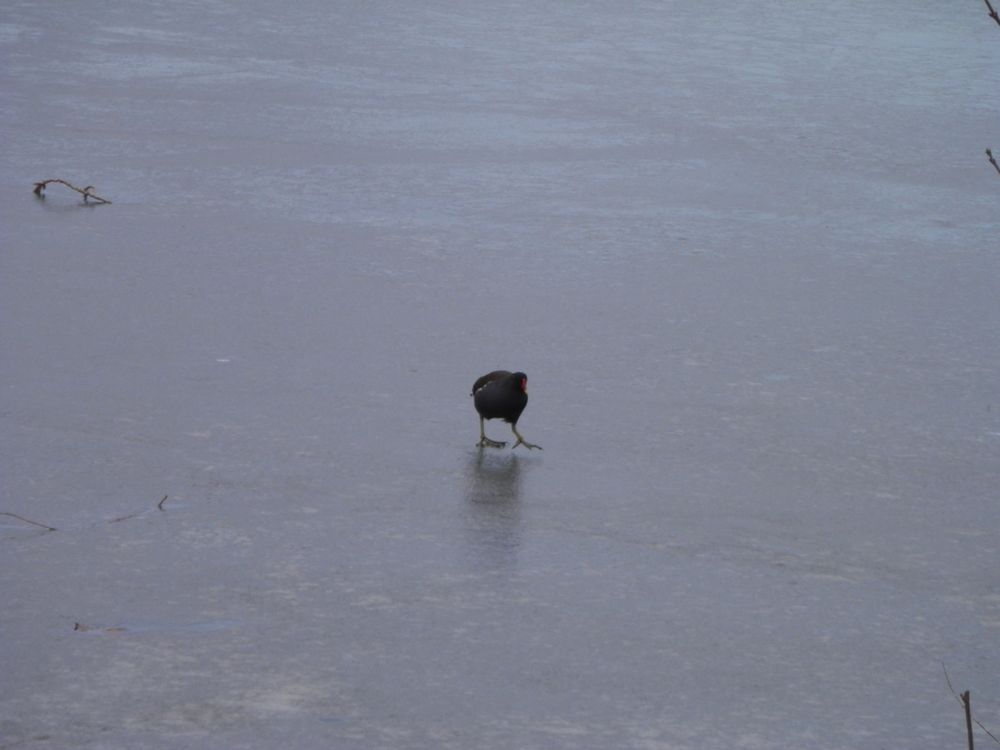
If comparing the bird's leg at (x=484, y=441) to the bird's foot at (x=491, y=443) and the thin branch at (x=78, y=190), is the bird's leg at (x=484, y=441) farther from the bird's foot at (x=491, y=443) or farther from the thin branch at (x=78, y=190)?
the thin branch at (x=78, y=190)

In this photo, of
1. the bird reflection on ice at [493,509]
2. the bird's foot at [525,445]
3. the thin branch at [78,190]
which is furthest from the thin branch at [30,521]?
the thin branch at [78,190]

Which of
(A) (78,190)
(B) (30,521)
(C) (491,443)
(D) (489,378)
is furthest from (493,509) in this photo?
(A) (78,190)

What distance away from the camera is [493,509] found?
18.8 ft

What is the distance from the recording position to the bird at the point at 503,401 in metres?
6.19

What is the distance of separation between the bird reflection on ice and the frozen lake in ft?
0.05

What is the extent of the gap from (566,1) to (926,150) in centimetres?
767

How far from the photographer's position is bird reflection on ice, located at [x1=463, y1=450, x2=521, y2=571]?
530 cm

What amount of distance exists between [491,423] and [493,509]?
899mm

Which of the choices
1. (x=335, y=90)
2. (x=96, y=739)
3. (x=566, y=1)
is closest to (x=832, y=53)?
(x=566, y=1)

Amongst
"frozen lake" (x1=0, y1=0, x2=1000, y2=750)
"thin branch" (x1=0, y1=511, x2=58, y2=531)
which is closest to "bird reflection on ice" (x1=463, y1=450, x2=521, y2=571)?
"frozen lake" (x1=0, y1=0, x2=1000, y2=750)

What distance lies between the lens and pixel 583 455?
20.4ft

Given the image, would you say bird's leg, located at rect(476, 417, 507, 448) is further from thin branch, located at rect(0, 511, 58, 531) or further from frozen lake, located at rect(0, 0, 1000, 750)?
thin branch, located at rect(0, 511, 58, 531)

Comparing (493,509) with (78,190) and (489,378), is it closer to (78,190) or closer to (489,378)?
(489,378)

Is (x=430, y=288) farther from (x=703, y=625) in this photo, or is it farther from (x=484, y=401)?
(x=703, y=625)
